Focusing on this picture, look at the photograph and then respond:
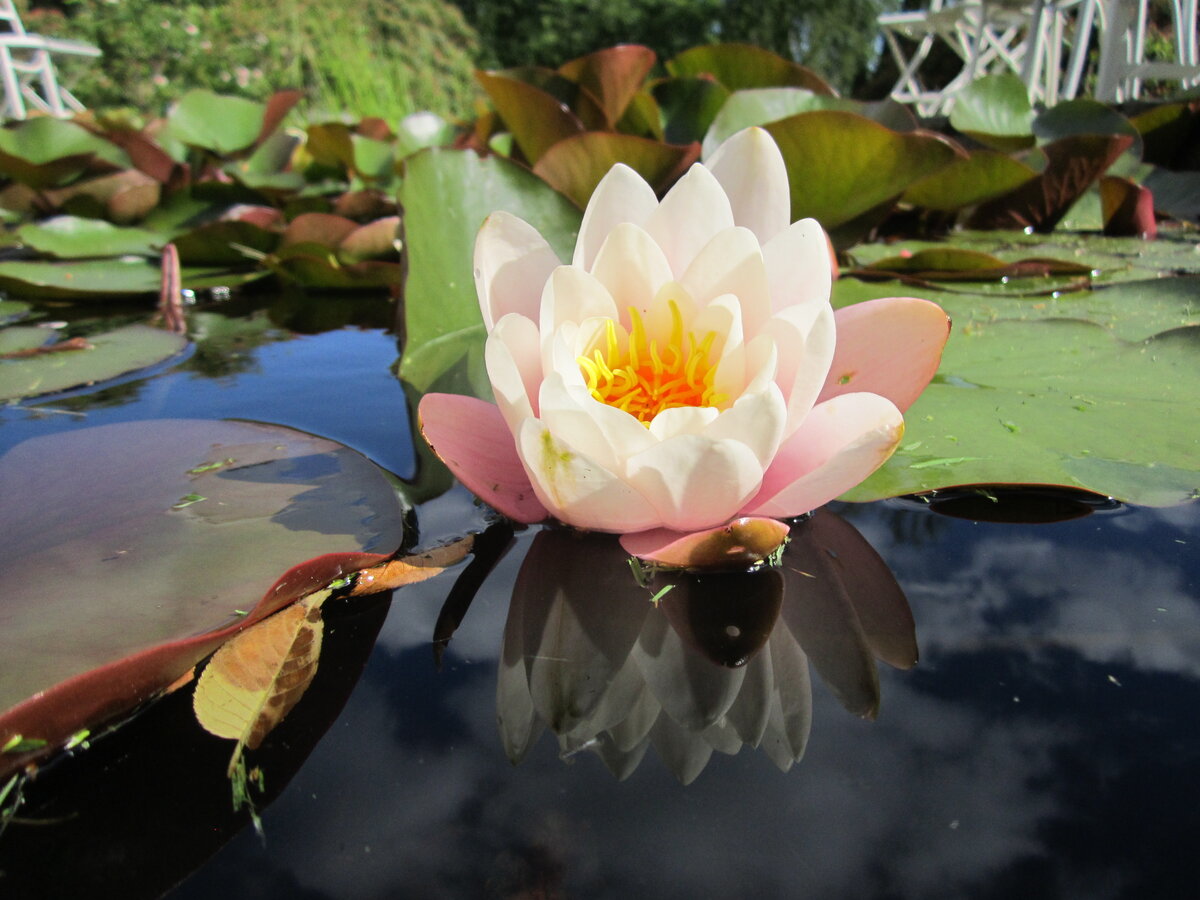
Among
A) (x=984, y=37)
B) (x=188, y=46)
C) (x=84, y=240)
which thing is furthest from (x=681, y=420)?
(x=188, y=46)

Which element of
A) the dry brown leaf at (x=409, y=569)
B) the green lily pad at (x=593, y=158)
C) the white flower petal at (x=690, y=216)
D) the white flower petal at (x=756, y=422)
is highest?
the white flower petal at (x=690, y=216)

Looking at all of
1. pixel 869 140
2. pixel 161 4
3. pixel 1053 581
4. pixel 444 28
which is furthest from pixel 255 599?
pixel 444 28

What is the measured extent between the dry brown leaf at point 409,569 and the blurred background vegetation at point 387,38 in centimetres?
366

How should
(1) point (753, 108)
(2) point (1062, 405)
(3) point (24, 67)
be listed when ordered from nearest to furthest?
(2) point (1062, 405) < (1) point (753, 108) < (3) point (24, 67)

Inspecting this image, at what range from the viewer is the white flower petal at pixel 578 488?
36cm

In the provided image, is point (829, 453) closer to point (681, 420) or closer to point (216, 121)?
point (681, 420)

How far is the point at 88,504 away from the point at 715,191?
440 mm

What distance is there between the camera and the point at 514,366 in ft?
1.23

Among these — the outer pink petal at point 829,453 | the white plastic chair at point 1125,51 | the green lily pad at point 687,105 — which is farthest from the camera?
the white plastic chair at point 1125,51

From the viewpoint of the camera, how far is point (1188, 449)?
0.52 m

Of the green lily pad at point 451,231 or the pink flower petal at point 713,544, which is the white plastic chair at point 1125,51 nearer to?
the green lily pad at point 451,231

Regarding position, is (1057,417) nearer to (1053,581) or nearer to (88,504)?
(1053,581)

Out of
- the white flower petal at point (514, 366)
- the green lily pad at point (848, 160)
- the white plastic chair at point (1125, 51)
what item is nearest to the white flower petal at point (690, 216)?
the white flower petal at point (514, 366)

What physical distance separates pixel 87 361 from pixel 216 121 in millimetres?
1248
